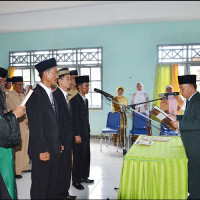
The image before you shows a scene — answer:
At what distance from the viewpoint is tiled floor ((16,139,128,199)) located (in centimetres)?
322

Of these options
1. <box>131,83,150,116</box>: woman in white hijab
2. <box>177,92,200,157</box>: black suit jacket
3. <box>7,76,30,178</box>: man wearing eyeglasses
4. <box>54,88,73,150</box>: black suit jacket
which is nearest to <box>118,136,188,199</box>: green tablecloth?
<box>177,92,200,157</box>: black suit jacket

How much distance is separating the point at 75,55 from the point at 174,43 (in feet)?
10.1

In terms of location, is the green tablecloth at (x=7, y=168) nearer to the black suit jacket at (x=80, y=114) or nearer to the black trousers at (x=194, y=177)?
the black suit jacket at (x=80, y=114)

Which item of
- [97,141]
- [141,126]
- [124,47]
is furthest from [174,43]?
[97,141]

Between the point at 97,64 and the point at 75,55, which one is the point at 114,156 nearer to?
the point at 97,64

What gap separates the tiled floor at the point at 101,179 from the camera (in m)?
3.22

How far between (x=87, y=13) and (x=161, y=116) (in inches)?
203

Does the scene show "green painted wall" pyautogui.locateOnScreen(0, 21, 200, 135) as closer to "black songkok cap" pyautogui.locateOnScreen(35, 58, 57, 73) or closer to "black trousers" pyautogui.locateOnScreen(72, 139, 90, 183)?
"black trousers" pyautogui.locateOnScreen(72, 139, 90, 183)

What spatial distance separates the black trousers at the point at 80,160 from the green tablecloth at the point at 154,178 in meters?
1.33

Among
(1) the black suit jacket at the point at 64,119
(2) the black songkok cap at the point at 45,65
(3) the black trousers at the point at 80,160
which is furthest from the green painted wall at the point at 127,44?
(2) the black songkok cap at the point at 45,65

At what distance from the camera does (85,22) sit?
7.04 meters

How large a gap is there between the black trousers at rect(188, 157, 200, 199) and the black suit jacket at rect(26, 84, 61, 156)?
149cm

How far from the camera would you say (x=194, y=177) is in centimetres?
269

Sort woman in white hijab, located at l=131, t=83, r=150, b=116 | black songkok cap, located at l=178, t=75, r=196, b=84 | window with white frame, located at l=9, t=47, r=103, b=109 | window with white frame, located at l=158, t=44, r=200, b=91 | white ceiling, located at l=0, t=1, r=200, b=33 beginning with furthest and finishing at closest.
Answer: window with white frame, located at l=9, t=47, r=103, b=109
window with white frame, located at l=158, t=44, r=200, b=91
woman in white hijab, located at l=131, t=83, r=150, b=116
white ceiling, located at l=0, t=1, r=200, b=33
black songkok cap, located at l=178, t=75, r=196, b=84
